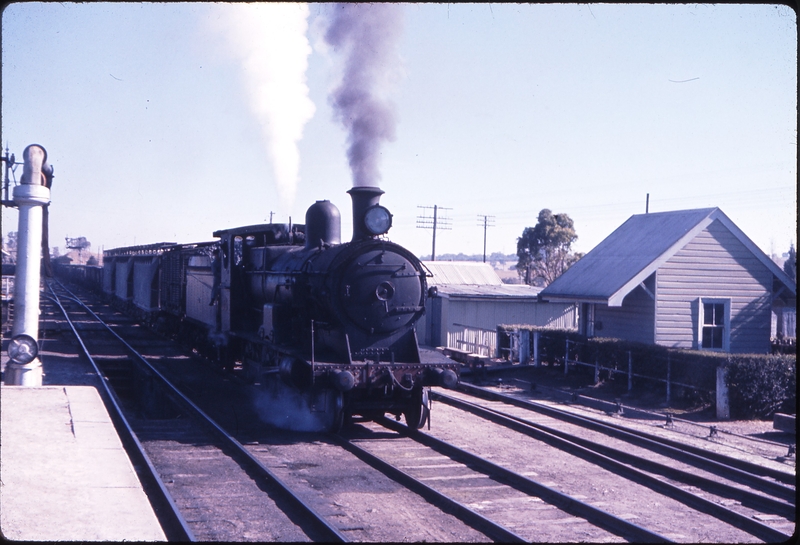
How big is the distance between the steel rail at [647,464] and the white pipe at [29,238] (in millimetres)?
7564

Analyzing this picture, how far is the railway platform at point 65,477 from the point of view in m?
5.25

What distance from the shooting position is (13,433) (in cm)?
782

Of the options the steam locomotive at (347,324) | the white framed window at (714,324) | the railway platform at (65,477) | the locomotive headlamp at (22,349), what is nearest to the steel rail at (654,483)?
the steam locomotive at (347,324)

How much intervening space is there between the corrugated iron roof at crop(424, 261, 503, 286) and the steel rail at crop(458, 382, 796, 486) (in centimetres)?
1934

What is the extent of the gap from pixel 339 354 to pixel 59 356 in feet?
38.5

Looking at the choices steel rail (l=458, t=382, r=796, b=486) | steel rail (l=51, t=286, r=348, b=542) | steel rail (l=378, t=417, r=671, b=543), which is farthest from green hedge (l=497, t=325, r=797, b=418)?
steel rail (l=51, t=286, r=348, b=542)

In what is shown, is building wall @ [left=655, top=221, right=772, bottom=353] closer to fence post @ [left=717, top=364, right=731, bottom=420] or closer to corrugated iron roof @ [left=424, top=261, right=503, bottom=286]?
fence post @ [left=717, top=364, right=731, bottom=420]

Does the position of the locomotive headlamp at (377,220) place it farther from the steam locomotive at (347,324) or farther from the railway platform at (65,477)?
the railway platform at (65,477)

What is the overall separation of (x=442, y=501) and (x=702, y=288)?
12.4m

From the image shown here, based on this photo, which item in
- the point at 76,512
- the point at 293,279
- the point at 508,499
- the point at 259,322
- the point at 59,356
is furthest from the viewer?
the point at 59,356

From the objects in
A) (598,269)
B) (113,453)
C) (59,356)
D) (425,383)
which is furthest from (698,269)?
(59,356)

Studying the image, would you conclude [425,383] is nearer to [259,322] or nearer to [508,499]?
[508,499]

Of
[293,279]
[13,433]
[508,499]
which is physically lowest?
[508,499]

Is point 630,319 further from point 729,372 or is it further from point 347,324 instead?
point 347,324
